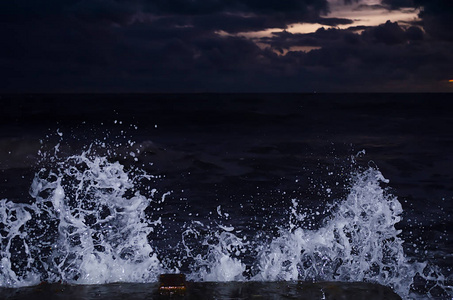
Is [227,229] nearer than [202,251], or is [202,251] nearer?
[202,251]

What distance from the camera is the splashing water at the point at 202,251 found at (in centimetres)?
Result: 440

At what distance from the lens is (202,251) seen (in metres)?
5.95

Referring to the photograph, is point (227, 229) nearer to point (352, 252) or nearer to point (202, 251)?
point (202, 251)

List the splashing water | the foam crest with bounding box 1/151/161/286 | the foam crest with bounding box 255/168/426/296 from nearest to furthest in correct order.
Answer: the foam crest with bounding box 1/151/161/286 < the splashing water < the foam crest with bounding box 255/168/426/296

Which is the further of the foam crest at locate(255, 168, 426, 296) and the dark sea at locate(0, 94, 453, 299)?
the foam crest at locate(255, 168, 426, 296)

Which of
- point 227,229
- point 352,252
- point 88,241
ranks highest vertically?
point 88,241

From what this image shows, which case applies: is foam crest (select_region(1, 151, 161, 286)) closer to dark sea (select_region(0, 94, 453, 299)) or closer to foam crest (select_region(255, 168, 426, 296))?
dark sea (select_region(0, 94, 453, 299))

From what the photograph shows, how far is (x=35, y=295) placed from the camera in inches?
104

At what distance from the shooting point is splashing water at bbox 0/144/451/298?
440cm

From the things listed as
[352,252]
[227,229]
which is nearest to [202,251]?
[227,229]

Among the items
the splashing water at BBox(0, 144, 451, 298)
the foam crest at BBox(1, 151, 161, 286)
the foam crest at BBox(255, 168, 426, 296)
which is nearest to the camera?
the foam crest at BBox(1, 151, 161, 286)

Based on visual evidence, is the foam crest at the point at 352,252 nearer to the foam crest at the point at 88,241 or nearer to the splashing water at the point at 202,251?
the splashing water at the point at 202,251

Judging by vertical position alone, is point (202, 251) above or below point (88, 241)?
below

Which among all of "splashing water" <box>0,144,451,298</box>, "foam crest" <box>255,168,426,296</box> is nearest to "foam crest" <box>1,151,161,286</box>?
"splashing water" <box>0,144,451,298</box>
